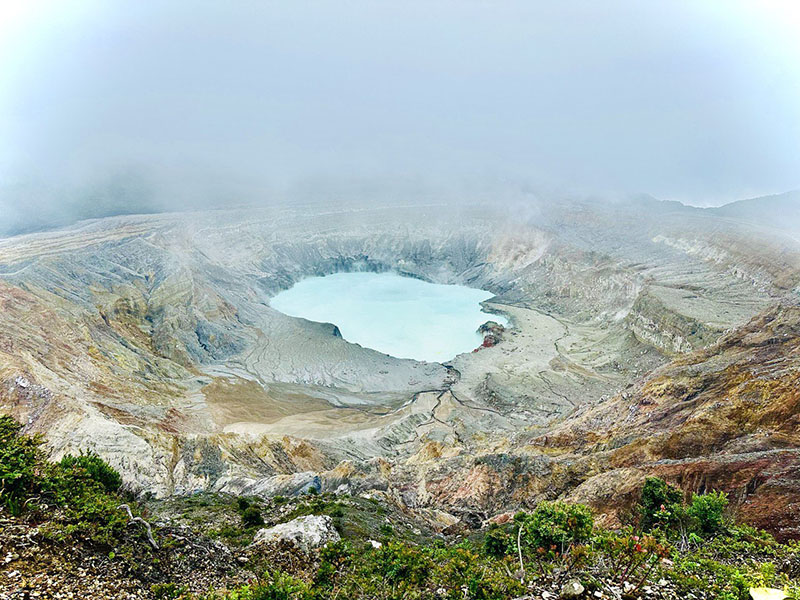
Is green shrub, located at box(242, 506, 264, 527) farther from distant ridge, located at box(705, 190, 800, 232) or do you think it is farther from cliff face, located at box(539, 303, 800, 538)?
distant ridge, located at box(705, 190, 800, 232)

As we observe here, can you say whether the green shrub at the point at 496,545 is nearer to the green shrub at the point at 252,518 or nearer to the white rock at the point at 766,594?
the white rock at the point at 766,594

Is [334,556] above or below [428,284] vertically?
above

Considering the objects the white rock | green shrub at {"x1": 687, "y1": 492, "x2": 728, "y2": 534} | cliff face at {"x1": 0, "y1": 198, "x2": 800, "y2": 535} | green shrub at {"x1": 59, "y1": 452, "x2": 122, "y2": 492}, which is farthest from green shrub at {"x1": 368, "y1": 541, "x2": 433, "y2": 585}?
cliff face at {"x1": 0, "y1": 198, "x2": 800, "y2": 535}

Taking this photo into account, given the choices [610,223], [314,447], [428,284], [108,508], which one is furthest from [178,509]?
[610,223]

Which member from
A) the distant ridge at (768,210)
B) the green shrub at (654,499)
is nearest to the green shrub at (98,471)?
the green shrub at (654,499)

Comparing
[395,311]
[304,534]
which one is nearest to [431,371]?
[395,311]

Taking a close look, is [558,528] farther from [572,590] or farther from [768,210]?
[768,210]

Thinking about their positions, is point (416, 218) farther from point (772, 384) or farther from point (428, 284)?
point (772, 384)
